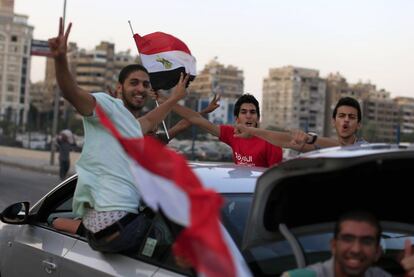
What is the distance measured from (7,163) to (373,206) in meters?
29.8

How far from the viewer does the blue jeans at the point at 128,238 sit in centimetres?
338

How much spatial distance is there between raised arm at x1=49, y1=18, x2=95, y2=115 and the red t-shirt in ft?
6.80

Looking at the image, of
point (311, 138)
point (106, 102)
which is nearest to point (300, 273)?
point (311, 138)

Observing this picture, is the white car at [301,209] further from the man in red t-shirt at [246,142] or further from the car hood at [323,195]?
the man in red t-shirt at [246,142]

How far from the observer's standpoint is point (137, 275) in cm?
322

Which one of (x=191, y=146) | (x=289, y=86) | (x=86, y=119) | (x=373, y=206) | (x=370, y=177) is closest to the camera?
(x=370, y=177)

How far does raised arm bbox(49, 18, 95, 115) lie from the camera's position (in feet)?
10.5

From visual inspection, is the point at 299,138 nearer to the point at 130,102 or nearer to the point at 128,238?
the point at 128,238

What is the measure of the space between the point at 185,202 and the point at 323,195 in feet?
3.50

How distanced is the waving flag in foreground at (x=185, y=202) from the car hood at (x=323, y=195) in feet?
1.93

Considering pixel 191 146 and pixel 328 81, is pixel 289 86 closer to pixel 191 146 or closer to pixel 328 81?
pixel 328 81

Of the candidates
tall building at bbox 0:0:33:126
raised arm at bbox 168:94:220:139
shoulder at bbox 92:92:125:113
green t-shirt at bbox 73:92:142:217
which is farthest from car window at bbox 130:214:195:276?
tall building at bbox 0:0:33:126

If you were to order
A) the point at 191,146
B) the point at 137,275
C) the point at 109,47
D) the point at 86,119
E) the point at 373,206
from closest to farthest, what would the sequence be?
the point at 373,206
the point at 137,275
the point at 86,119
the point at 191,146
the point at 109,47

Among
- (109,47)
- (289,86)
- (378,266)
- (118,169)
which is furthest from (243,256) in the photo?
(109,47)
